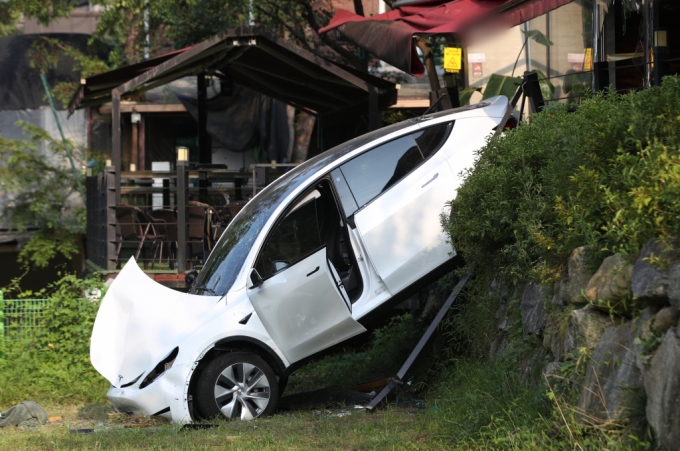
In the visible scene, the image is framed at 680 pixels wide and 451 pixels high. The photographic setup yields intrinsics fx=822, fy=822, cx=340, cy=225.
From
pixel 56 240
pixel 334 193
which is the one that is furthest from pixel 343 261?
pixel 56 240

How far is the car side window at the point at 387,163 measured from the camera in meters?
7.72

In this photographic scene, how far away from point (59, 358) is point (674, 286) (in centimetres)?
768

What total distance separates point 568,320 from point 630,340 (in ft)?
2.26

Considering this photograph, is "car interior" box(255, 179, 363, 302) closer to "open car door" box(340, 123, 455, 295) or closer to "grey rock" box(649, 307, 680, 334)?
"open car door" box(340, 123, 455, 295)

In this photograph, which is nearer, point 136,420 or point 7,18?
point 136,420

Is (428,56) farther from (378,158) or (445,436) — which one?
(445,436)

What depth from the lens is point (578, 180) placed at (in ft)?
16.6

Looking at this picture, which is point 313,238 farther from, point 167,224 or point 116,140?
point 116,140

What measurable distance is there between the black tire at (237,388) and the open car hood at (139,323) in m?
0.40

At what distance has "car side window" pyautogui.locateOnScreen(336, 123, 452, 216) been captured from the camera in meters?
7.72

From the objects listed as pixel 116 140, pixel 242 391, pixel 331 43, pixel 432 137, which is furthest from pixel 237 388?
pixel 331 43

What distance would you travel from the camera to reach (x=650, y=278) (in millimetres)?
3994

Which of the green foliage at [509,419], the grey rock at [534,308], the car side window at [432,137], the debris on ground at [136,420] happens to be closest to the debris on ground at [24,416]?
the debris on ground at [136,420]

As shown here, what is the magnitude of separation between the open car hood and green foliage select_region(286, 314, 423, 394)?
227cm
